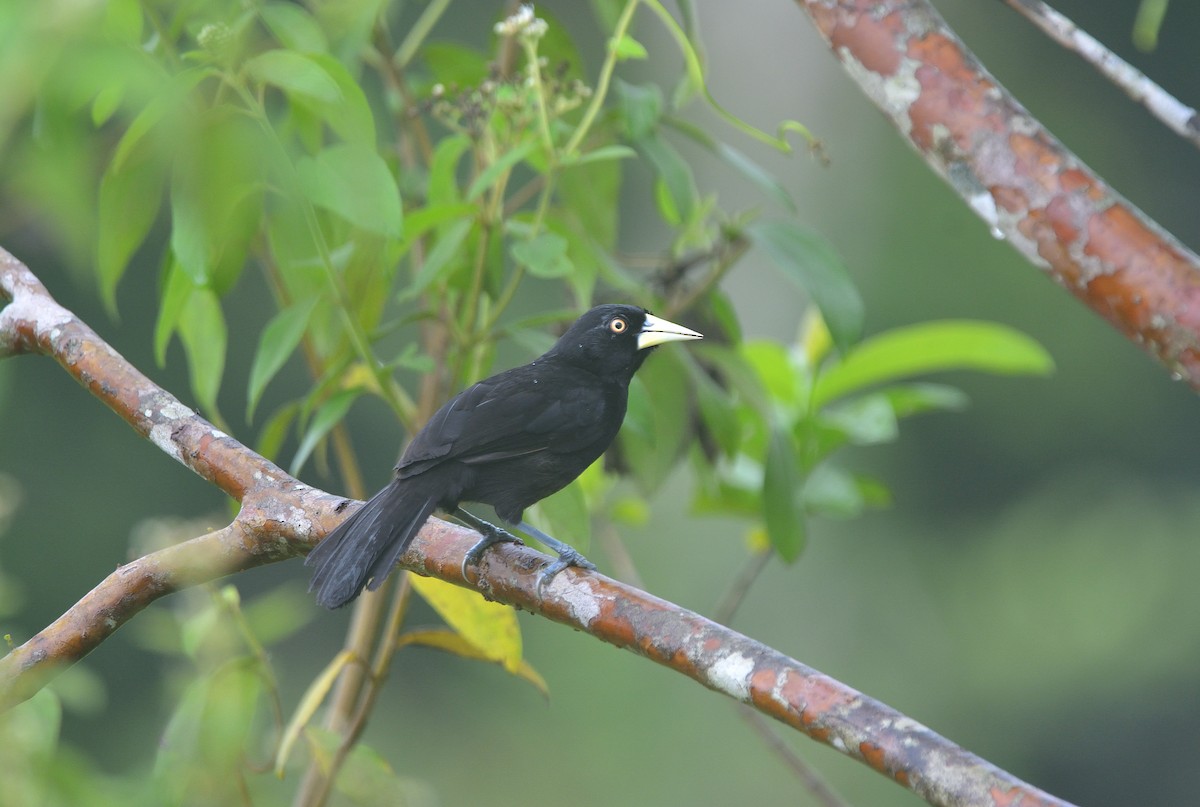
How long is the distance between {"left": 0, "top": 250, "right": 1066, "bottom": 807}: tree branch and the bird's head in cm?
41

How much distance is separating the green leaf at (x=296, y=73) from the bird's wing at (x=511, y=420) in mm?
517

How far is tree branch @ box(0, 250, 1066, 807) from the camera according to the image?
1159mm

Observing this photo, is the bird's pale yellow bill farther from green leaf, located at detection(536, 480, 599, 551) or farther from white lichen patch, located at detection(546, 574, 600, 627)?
white lichen patch, located at detection(546, 574, 600, 627)

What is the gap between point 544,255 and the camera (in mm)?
1959

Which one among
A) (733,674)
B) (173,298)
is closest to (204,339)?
(173,298)

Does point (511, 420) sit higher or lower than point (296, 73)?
lower

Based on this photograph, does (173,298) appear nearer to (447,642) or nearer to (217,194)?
(447,642)

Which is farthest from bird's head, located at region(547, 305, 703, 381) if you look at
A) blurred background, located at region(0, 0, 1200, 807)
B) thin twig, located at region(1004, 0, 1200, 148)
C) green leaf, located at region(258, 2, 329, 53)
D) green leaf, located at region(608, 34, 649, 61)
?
blurred background, located at region(0, 0, 1200, 807)

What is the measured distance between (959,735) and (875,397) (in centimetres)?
690

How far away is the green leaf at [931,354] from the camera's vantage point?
262cm

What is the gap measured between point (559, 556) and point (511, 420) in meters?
0.23

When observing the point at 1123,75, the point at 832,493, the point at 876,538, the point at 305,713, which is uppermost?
the point at 1123,75

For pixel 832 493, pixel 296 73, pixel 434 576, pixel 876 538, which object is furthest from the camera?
pixel 876 538

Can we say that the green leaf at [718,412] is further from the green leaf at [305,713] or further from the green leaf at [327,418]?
the green leaf at [305,713]
